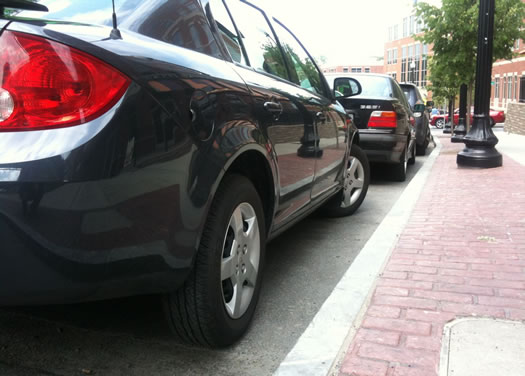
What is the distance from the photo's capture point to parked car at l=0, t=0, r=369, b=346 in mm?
1740

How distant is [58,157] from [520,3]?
16468mm

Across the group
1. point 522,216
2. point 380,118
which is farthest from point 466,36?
point 522,216

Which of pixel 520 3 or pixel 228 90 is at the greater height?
pixel 520 3

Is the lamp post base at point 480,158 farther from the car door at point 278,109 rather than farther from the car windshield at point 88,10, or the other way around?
the car windshield at point 88,10

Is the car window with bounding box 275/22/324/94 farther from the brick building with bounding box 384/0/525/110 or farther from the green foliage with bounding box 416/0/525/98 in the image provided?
the brick building with bounding box 384/0/525/110

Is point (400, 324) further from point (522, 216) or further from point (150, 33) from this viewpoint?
point (522, 216)

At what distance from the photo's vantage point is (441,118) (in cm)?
4500

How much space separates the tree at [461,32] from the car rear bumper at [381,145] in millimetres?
9198

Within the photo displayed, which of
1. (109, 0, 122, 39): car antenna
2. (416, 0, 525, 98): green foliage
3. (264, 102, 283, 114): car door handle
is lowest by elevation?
(264, 102, 283, 114): car door handle

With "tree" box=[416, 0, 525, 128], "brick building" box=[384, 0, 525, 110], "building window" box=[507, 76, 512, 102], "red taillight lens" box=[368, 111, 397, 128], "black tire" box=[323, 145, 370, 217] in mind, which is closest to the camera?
"black tire" box=[323, 145, 370, 217]

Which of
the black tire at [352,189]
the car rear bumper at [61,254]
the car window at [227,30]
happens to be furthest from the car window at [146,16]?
the black tire at [352,189]

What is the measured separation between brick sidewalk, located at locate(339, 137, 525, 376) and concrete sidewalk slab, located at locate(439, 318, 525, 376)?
2.1 inches

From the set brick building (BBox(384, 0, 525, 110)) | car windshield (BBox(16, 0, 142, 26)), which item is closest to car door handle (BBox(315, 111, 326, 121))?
car windshield (BBox(16, 0, 142, 26))

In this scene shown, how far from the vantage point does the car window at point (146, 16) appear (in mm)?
2232
